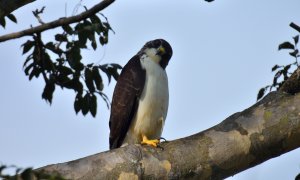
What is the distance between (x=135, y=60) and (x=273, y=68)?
4.52 feet

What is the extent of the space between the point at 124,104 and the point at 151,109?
9.5 inches

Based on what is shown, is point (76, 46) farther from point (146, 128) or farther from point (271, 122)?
point (271, 122)

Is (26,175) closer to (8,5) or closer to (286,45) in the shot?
(8,5)

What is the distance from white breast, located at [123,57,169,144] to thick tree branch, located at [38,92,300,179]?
177 cm

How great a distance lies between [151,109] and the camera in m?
5.59

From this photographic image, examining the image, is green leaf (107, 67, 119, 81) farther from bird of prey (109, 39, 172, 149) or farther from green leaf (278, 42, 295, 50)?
green leaf (278, 42, 295, 50)

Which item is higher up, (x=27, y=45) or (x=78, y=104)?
(x=27, y=45)

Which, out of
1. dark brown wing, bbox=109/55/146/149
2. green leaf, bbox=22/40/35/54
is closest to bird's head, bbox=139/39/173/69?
dark brown wing, bbox=109/55/146/149

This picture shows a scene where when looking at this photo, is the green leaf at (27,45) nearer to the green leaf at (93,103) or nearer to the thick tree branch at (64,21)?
the green leaf at (93,103)

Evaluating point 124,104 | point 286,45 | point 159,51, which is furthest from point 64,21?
point 159,51

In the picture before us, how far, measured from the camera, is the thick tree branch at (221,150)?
358 cm

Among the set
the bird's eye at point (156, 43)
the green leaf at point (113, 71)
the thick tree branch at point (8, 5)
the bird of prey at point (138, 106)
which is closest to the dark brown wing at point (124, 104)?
the bird of prey at point (138, 106)

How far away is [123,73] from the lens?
5832 mm

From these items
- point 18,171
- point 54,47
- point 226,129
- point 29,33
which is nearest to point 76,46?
point 54,47
